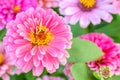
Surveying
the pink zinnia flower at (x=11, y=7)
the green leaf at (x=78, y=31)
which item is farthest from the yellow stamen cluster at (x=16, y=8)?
the green leaf at (x=78, y=31)

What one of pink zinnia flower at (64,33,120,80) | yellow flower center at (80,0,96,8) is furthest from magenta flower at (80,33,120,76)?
yellow flower center at (80,0,96,8)

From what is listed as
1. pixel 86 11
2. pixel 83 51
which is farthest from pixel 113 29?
pixel 83 51

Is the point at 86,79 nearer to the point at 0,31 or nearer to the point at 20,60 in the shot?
the point at 20,60

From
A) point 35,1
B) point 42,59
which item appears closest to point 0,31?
point 35,1

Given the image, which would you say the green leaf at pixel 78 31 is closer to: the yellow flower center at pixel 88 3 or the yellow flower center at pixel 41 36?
the yellow flower center at pixel 88 3

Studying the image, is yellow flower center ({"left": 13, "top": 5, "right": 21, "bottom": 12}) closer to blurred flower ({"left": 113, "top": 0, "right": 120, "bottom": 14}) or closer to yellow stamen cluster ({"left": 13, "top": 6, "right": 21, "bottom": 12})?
yellow stamen cluster ({"left": 13, "top": 6, "right": 21, "bottom": 12})

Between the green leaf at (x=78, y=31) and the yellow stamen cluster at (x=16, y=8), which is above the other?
the yellow stamen cluster at (x=16, y=8)

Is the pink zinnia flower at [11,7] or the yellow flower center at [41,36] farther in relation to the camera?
the pink zinnia flower at [11,7]
